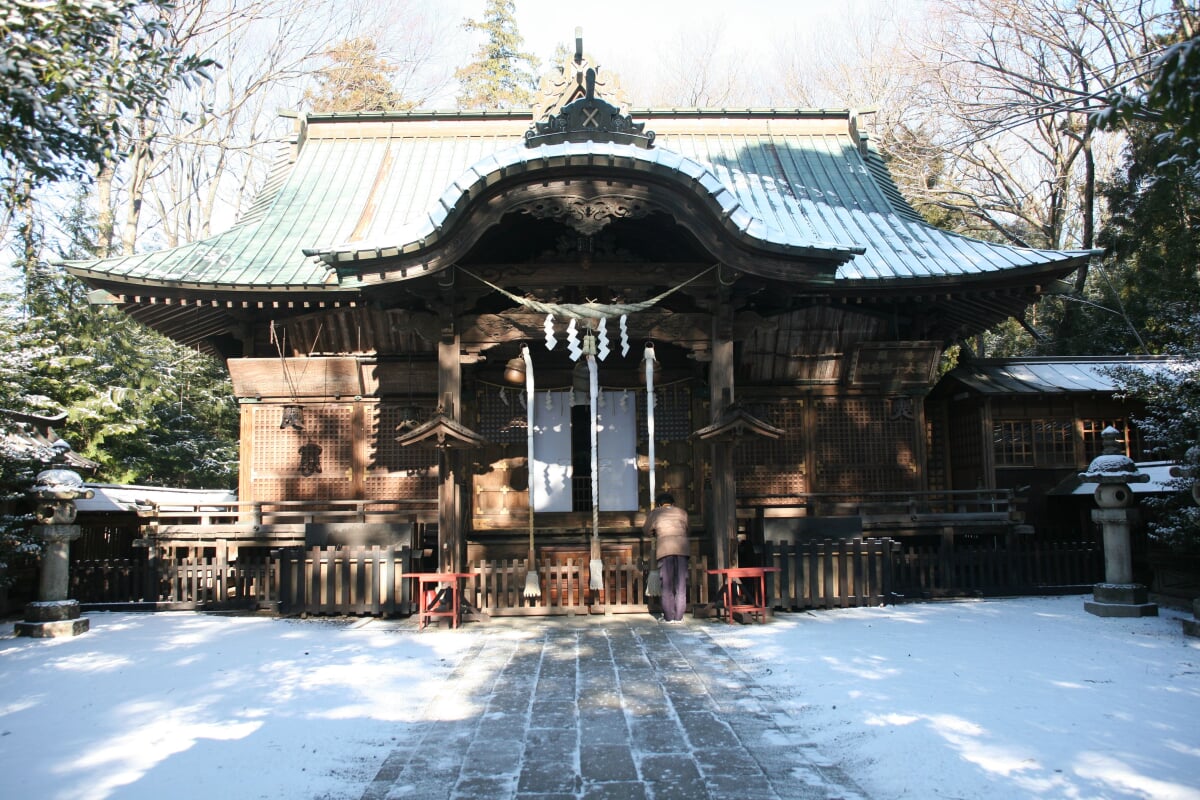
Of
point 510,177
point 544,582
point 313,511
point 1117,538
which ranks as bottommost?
point 544,582

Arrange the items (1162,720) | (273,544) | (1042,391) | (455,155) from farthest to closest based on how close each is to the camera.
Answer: (455,155)
(1042,391)
(273,544)
(1162,720)

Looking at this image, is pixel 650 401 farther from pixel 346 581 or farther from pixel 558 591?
pixel 346 581

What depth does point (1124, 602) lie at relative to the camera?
31.0 feet

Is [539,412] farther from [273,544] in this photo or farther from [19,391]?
[19,391]

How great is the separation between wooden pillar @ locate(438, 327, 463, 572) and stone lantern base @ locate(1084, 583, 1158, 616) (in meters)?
7.68

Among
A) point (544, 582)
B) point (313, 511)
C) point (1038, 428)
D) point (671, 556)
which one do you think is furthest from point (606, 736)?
point (1038, 428)

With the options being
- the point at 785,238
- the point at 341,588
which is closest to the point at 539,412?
the point at 341,588

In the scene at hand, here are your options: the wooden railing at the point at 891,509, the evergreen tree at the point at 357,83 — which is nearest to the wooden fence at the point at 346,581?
the wooden railing at the point at 891,509

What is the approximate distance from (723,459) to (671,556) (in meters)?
1.50

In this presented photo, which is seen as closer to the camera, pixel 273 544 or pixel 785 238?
pixel 785 238

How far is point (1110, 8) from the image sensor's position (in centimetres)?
1870

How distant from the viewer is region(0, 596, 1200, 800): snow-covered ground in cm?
450

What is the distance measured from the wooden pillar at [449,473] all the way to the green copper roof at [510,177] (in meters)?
1.46

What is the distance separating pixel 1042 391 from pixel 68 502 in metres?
14.3
